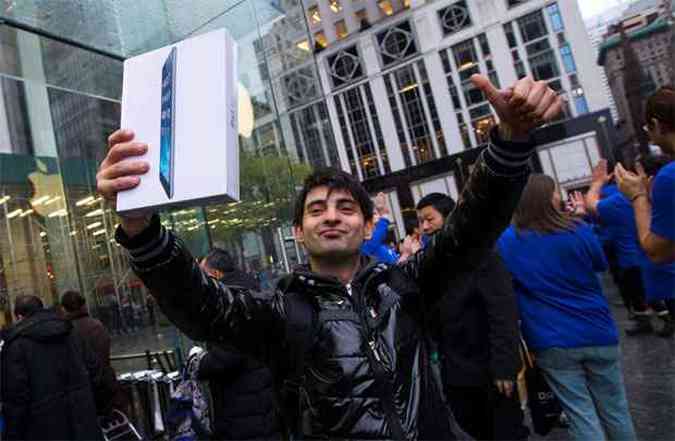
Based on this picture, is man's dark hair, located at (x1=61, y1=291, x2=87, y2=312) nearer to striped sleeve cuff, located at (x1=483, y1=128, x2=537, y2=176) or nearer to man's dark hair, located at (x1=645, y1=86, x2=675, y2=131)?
striped sleeve cuff, located at (x1=483, y1=128, x2=537, y2=176)

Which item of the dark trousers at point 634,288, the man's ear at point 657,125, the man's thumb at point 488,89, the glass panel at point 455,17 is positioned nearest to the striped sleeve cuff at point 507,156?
the man's thumb at point 488,89

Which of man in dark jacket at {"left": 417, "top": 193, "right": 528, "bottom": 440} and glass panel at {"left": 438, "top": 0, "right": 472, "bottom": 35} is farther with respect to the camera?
glass panel at {"left": 438, "top": 0, "right": 472, "bottom": 35}

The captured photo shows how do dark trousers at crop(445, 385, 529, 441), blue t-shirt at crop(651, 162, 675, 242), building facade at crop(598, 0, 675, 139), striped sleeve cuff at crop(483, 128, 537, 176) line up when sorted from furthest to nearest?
dark trousers at crop(445, 385, 529, 441) < building facade at crop(598, 0, 675, 139) < blue t-shirt at crop(651, 162, 675, 242) < striped sleeve cuff at crop(483, 128, 537, 176)

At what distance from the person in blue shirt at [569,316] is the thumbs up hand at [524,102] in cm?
163

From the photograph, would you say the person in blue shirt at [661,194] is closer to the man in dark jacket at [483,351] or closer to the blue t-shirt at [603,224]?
the man in dark jacket at [483,351]

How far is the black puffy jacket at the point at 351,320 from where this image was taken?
1.27 meters

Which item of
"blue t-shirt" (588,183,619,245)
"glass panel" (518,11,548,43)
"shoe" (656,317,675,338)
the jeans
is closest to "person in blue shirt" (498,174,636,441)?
the jeans

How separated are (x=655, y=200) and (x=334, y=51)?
38.4m

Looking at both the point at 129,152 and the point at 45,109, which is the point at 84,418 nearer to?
the point at 129,152

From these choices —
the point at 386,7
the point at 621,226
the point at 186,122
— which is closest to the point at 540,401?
the point at 186,122

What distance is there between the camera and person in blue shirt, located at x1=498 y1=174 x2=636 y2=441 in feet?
8.65

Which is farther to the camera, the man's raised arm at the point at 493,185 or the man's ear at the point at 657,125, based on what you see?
the man's ear at the point at 657,125

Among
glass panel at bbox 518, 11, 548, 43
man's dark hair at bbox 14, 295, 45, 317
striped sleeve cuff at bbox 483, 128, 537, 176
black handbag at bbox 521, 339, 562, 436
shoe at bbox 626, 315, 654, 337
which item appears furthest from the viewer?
glass panel at bbox 518, 11, 548, 43

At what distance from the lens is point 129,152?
1.14 meters
